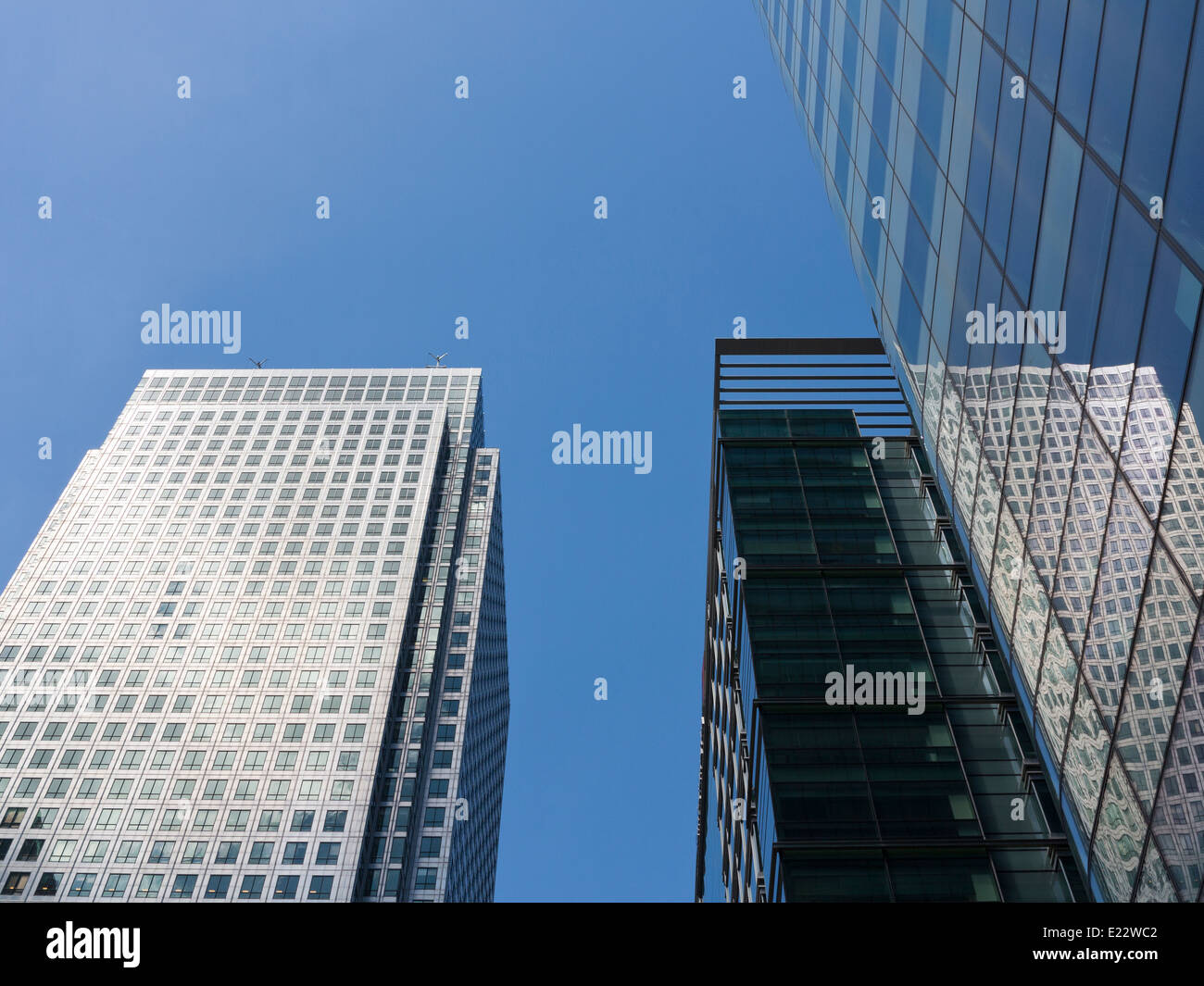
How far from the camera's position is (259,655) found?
9212 centimetres

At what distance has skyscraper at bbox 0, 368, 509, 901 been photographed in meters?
79.7

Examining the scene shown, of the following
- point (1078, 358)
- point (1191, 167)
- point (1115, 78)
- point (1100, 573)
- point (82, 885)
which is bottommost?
point (1100, 573)

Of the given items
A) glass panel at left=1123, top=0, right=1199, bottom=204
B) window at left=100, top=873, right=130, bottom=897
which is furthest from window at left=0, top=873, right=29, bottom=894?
glass panel at left=1123, top=0, right=1199, bottom=204

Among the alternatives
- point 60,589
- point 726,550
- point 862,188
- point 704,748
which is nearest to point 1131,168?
point 862,188

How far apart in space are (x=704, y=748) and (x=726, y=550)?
2333cm

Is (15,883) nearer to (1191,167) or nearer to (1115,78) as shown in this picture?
(1115,78)

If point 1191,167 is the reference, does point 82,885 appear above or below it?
below

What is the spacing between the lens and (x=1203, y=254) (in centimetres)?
1005

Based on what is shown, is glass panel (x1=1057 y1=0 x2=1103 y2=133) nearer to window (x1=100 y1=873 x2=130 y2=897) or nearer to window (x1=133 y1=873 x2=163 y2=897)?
window (x1=133 y1=873 x2=163 y2=897)

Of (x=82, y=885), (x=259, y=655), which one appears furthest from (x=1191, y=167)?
(x=259, y=655)

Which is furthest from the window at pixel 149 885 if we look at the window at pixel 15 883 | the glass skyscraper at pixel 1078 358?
the glass skyscraper at pixel 1078 358

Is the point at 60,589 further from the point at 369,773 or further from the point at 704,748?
the point at 704,748

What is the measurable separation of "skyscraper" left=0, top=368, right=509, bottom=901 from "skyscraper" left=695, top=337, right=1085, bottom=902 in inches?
1499

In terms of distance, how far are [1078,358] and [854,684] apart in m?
32.0
